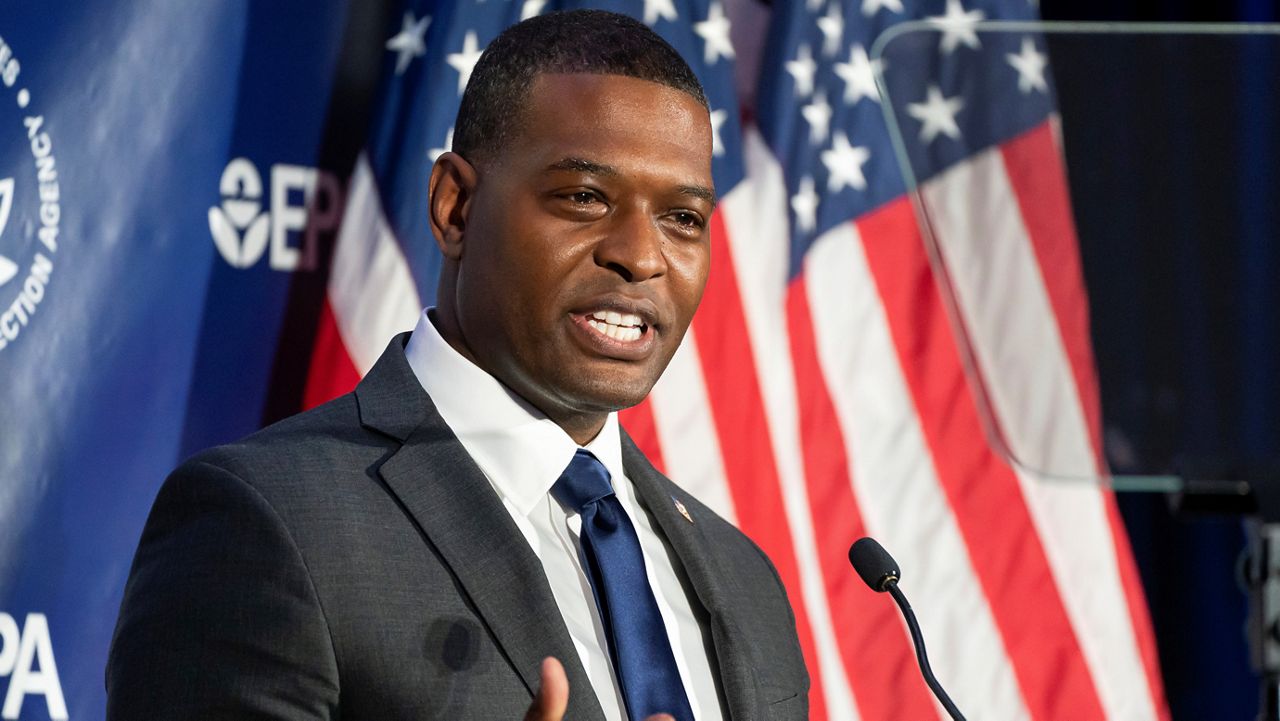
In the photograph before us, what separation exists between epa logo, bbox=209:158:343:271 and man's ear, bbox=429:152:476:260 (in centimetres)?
83

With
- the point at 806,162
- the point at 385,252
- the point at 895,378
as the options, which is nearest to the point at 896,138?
the point at 806,162

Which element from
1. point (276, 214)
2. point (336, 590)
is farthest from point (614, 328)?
point (276, 214)

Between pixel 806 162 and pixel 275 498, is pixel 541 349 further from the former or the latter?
pixel 806 162

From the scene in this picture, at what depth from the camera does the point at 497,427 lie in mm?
1365

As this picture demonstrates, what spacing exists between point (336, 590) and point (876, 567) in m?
0.51

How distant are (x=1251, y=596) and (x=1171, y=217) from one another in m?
1.10

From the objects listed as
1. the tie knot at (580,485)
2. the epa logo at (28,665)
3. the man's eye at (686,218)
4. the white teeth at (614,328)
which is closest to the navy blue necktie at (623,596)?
the tie knot at (580,485)

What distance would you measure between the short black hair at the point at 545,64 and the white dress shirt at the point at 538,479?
21cm

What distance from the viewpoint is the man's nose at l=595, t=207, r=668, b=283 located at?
53.1 inches

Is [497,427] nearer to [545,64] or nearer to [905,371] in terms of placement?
[545,64]

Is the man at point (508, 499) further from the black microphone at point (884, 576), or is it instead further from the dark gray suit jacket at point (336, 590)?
the black microphone at point (884, 576)

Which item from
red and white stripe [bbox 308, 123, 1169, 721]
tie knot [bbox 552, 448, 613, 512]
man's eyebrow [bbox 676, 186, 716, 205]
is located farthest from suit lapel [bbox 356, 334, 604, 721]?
red and white stripe [bbox 308, 123, 1169, 721]

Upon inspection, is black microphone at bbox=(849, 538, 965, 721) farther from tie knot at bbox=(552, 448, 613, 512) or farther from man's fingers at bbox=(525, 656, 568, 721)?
man's fingers at bbox=(525, 656, 568, 721)

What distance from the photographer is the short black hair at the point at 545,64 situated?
4.60 ft
